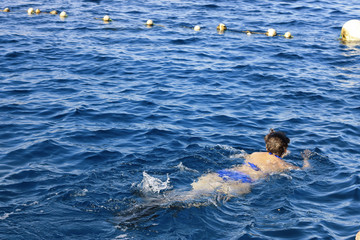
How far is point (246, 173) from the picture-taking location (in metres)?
8.44

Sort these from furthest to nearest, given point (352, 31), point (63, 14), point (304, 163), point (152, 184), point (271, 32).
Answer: point (63, 14) < point (271, 32) < point (352, 31) < point (304, 163) < point (152, 184)

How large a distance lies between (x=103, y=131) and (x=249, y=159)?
3.83 m

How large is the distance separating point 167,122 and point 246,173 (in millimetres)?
3577

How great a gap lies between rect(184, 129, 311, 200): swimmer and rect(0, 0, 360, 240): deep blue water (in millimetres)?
214

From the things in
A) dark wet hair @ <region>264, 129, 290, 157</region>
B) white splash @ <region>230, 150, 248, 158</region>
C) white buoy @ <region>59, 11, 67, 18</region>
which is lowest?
white splash @ <region>230, 150, 248, 158</region>

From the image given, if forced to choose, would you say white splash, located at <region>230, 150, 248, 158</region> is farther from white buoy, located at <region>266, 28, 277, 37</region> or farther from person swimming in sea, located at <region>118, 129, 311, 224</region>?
white buoy, located at <region>266, 28, 277, 37</region>

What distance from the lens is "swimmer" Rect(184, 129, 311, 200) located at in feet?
25.9

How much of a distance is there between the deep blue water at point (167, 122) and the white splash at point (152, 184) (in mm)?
131

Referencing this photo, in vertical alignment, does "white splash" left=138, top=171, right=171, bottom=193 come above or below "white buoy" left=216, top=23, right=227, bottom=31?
below

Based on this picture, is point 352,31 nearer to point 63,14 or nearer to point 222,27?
point 222,27

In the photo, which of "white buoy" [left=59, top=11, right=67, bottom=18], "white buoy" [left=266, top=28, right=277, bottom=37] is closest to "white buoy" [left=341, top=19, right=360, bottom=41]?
"white buoy" [left=266, top=28, right=277, bottom=37]

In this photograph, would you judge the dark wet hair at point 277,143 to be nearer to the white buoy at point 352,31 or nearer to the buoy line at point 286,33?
the buoy line at point 286,33

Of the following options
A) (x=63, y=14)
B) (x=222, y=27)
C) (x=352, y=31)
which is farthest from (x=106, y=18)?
(x=352, y=31)

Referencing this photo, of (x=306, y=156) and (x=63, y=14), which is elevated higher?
(x=63, y=14)
